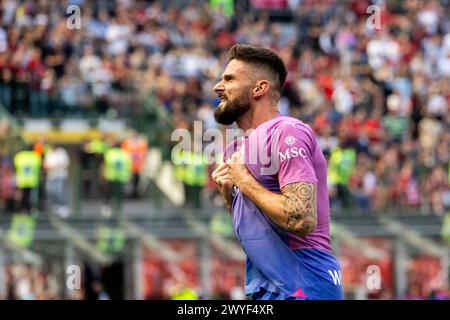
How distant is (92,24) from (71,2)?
84cm

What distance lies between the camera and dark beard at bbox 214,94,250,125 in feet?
20.5

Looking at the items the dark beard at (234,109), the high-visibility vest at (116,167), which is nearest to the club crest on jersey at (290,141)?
the dark beard at (234,109)

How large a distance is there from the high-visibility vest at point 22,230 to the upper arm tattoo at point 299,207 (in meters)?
13.5

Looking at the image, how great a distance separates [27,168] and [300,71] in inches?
293

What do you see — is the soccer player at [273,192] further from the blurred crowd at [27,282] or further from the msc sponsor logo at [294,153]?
the blurred crowd at [27,282]

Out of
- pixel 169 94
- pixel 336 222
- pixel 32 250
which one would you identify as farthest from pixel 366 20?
pixel 32 250

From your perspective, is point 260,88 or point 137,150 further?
point 137,150

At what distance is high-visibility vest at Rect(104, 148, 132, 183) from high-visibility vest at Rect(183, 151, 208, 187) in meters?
Result: 0.91

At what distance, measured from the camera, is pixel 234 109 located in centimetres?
627

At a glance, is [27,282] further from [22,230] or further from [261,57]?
[261,57]

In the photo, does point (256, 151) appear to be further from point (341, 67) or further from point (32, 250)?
point (341, 67)

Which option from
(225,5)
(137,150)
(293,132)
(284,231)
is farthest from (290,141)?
(225,5)

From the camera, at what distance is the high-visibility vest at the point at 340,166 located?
2034 cm

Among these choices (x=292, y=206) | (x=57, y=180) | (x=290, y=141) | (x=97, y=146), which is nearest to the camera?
(x=292, y=206)
